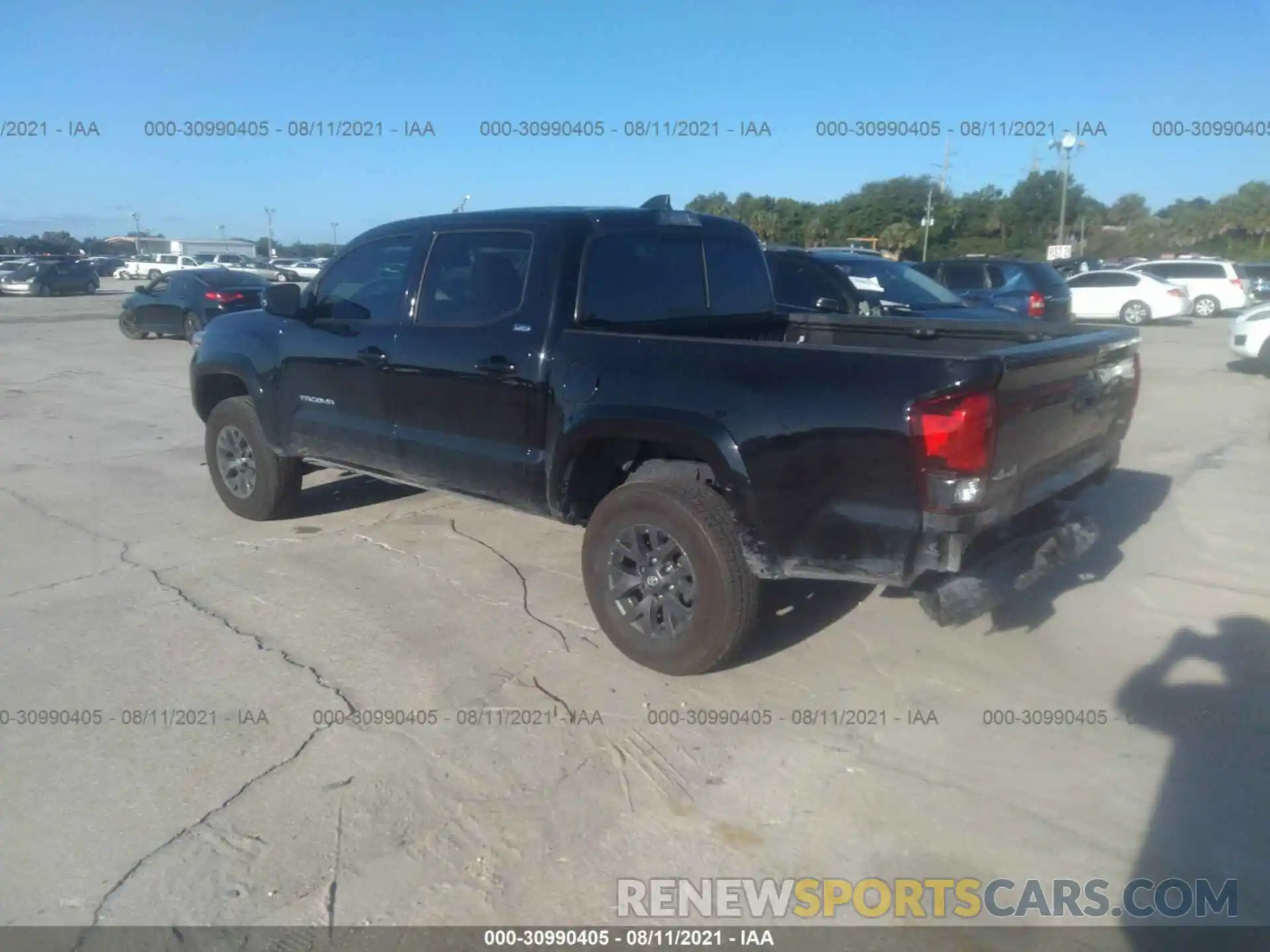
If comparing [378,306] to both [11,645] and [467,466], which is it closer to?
[467,466]

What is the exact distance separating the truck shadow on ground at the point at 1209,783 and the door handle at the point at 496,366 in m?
3.11

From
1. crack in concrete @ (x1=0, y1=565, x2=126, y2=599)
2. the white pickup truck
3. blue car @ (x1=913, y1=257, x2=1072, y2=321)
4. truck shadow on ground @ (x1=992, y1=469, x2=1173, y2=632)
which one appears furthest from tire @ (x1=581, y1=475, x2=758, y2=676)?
the white pickup truck

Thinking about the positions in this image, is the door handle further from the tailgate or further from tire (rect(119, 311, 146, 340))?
tire (rect(119, 311, 146, 340))

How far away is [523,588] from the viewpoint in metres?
5.64

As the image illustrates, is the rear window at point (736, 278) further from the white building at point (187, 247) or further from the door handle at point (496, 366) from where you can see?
the white building at point (187, 247)

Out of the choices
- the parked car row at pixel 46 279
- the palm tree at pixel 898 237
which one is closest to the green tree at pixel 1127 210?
the palm tree at pixel 898 237

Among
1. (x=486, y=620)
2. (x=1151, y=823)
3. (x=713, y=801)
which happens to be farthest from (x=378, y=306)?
(x=1151, y=823)

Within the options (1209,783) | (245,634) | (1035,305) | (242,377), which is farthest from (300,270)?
(1209,783)

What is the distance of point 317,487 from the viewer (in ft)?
25.5

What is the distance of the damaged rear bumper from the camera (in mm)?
3850

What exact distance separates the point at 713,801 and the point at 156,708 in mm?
2356

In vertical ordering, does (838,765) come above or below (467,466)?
below

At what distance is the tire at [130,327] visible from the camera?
20.7 m

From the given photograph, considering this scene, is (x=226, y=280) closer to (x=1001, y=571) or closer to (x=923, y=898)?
(x=1001, y=571)
